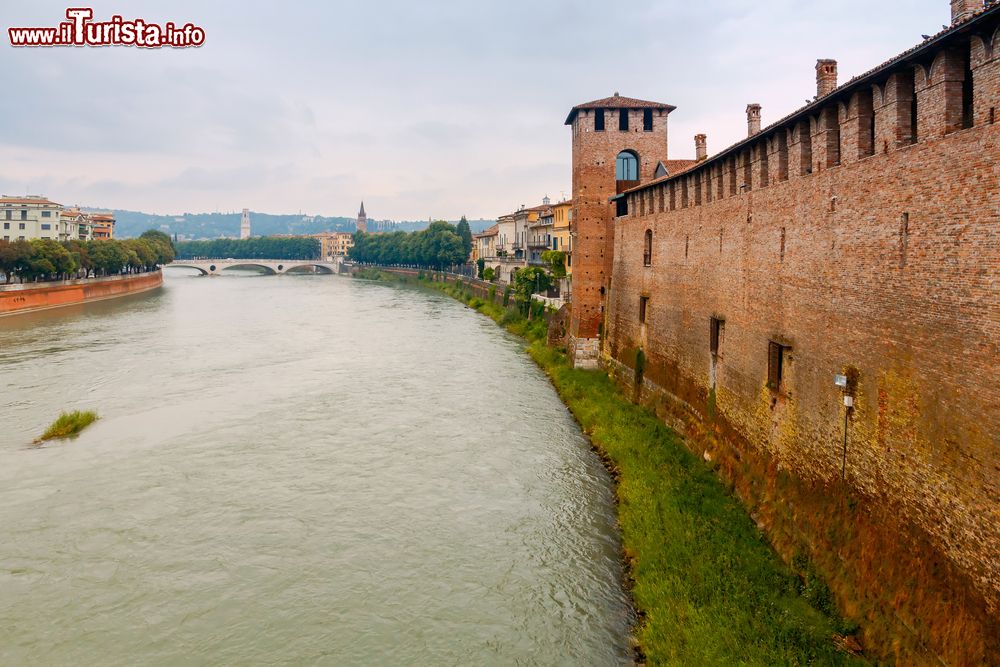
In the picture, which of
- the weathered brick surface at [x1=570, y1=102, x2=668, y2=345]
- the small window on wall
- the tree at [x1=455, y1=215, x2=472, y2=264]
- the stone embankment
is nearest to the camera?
the small window on wall

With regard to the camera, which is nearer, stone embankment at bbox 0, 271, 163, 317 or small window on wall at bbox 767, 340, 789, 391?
small window on wall at bbox 767, 340, 789, 391

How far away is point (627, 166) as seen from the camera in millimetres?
23438

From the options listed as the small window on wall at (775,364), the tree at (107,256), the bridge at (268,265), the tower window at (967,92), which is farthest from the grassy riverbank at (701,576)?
the bridge at (268,265)

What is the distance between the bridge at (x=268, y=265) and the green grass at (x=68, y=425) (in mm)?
84130

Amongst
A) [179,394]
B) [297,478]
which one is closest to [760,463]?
[297,478]

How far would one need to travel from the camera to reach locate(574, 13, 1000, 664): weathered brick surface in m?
6.55

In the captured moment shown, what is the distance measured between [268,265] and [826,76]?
99418 millimetres

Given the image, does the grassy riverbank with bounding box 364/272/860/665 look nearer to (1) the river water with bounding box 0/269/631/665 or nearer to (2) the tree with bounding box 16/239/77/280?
(1) the river water with bounding box 0/269/631/665

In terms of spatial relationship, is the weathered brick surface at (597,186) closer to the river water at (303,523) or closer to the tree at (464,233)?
the river water at (303,523)

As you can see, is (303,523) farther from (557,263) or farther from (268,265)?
(268,265)

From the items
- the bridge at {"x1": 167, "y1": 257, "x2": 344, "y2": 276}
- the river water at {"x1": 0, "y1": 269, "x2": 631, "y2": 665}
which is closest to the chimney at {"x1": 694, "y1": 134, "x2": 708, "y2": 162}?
the river water at {"x1": 0, "y1": 269, "x2": 631, "y2": 665}

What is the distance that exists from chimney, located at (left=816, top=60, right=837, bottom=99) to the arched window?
32.9 ft

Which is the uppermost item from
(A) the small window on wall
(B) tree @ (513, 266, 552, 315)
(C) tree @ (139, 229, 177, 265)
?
(C) tree @ (139, 229, 177, 265)

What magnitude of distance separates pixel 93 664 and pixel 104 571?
2.23 meters
